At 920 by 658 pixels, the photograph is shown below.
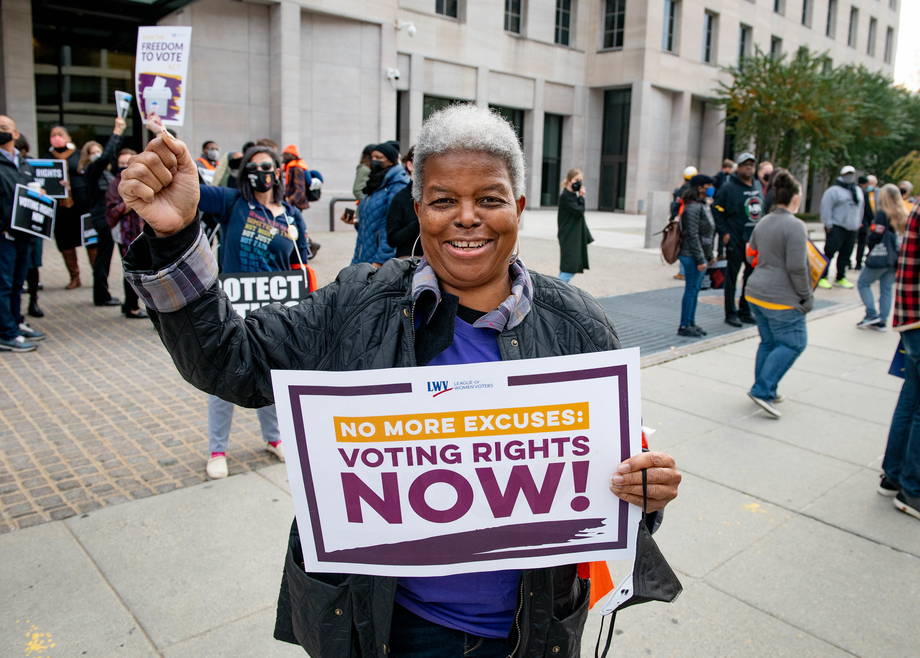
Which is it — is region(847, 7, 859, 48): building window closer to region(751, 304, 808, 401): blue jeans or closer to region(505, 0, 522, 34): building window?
region(505, 0, 522, 34): building window

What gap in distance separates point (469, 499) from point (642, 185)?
104ft

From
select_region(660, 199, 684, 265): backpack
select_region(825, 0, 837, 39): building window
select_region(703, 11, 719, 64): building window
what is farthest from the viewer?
select_region(825, 0, 837, 39): building window

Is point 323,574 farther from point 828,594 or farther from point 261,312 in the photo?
point 828,594

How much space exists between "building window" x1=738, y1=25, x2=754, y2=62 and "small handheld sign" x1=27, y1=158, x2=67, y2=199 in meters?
34.3

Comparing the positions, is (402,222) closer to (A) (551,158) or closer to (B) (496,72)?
(B) (496,72)

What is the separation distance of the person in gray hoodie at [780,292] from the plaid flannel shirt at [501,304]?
4790 mm

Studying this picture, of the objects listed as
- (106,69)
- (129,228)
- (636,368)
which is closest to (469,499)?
(636,368)

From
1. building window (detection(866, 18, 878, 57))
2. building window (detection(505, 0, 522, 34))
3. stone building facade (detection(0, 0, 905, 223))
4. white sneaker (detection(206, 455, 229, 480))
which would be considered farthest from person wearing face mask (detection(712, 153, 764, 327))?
building window (detection(866, 18, 878, 57))

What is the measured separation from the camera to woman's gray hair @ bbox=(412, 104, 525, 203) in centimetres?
174

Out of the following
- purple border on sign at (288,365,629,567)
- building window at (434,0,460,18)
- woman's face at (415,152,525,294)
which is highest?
building window at (434,0,460,18)

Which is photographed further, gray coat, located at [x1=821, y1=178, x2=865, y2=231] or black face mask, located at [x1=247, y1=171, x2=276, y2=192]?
gray coat, located at [x1=821, y1=178, x2=865, y2=231]

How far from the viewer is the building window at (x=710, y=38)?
33.2m

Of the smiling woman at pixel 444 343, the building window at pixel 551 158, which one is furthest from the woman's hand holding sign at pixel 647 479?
the building window at pixel 551 158

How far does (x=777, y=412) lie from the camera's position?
19.3ft
